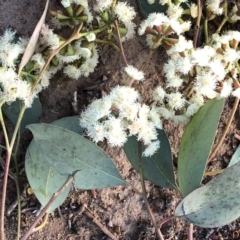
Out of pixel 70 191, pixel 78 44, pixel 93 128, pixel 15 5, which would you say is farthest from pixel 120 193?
pixel 15 5

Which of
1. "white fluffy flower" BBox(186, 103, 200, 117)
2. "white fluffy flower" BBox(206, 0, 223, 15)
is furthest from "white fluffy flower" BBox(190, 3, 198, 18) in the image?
"white fluffy flower" BBox(186, 103, 200, 117)

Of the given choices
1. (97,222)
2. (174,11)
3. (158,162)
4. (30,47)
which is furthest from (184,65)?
(97,222)

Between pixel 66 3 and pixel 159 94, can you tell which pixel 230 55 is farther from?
pixel 66 3

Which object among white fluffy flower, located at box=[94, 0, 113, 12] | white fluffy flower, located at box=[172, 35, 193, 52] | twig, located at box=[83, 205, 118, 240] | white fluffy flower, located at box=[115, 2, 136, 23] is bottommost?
twig, located at box=[83, 205, 118, 240]

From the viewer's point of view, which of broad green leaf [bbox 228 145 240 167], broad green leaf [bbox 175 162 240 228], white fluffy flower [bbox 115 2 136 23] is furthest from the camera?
broad green leaf [bbox 228 145 240 167]

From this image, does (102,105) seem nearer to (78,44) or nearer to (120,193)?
(78,44)

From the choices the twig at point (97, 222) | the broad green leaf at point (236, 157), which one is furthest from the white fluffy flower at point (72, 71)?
the broad green leaf at point (236, 157)

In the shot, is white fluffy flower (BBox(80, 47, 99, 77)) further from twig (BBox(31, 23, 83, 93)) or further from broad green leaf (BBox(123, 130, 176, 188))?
broad green leaf (BBox(123, 130, 176, 188))
